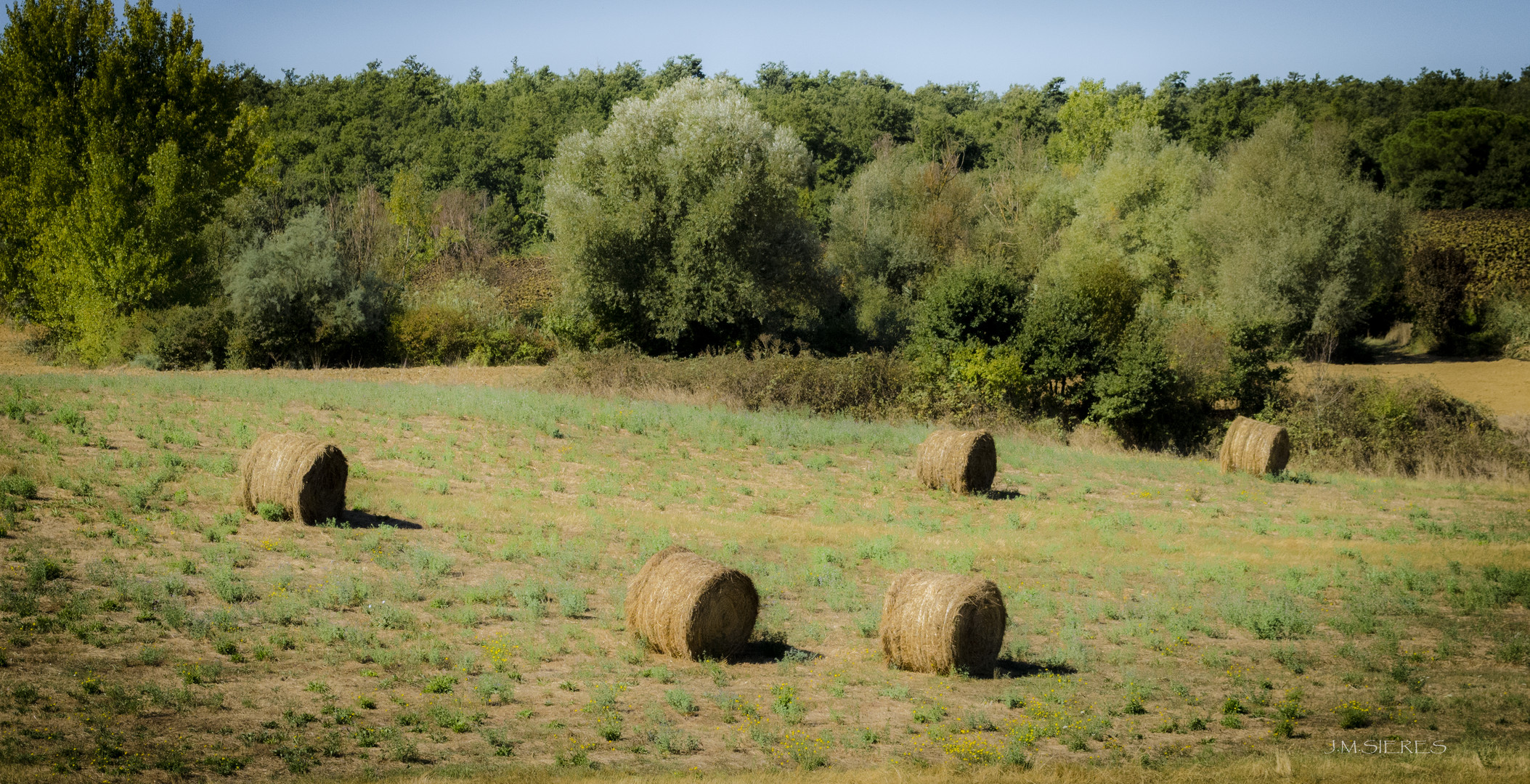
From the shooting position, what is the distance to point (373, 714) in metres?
8.46

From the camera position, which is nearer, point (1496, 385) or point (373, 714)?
point (373, 714)

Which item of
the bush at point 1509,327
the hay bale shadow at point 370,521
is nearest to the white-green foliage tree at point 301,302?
the hay bale shadow at point 370,521

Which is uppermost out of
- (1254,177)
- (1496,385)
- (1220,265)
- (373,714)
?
(1254,177)

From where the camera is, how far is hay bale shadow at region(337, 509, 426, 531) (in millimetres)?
14727

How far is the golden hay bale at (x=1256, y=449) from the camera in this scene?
72.4 ft

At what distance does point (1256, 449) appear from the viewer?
22188 mm

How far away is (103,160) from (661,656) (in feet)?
110

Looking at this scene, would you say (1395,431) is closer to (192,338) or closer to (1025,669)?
(1025,669)

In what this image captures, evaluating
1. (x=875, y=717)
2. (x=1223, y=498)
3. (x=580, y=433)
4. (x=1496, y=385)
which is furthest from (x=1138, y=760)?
(x=1496, y=385)

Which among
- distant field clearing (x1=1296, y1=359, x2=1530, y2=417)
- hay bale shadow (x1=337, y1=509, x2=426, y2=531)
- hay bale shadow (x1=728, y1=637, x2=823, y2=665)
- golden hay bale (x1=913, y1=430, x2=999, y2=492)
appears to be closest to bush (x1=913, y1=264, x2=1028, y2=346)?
distant field clearing (x1=1296, y1=359, x2=1530, y2=417)

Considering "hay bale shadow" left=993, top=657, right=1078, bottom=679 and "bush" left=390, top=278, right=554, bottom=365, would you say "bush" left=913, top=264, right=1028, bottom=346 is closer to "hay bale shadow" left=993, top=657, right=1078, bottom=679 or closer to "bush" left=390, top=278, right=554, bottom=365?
"bush" left=390, top=278, right=554, bottom=365

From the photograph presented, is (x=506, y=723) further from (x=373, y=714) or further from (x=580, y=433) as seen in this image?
(x=580, y=433)

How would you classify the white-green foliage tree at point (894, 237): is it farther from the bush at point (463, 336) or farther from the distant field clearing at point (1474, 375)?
the distant field clearing at point (1474, 375)

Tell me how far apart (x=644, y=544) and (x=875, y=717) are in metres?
6.64
